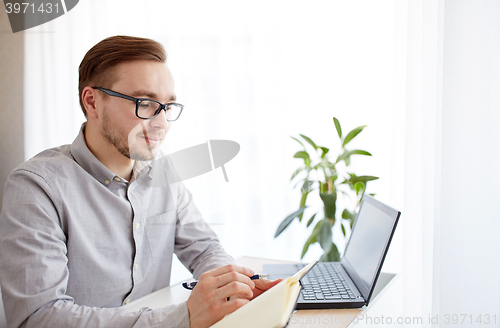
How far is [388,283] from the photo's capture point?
3.12ft

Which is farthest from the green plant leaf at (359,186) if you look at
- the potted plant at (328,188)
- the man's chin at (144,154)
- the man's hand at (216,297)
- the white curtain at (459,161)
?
the man's hand at (216,297)

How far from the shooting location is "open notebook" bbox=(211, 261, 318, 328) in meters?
0.47

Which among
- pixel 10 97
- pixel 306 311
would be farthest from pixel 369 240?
pixel 10 97

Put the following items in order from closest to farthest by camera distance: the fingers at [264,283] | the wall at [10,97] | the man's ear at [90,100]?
the fingers at [264,283] → the man's ear at [90,100] → the wall at [10,97]

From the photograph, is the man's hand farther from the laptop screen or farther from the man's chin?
the man's chin

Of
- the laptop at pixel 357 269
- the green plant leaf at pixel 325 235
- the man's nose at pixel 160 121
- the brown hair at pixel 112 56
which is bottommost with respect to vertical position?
the green plant leaf at pixel 325 235

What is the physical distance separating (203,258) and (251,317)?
517 mm

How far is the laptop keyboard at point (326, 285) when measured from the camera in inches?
30.6

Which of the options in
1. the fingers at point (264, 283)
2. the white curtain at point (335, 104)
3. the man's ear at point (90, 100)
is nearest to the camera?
the fingers at point (264, 283)

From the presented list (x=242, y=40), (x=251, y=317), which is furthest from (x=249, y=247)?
(x=251, y=317)

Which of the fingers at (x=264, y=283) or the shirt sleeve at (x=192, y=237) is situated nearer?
the fingers at (x=264, y=283)

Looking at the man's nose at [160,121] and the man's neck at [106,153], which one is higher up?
the man's nose at [160,121]

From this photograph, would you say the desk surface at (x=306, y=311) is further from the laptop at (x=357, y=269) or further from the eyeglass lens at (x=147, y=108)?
the eyeglass lens at (x=147, y=108)

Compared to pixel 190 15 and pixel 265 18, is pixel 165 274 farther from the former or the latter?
pixel 265 18
